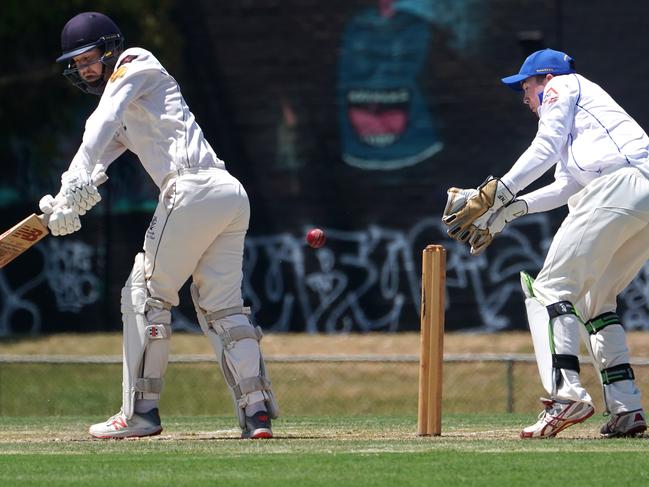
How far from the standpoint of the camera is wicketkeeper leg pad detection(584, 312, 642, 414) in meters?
7.62

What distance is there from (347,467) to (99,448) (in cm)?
147

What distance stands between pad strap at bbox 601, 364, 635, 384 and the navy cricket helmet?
3.06m

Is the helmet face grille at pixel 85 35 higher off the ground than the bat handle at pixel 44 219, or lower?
higher

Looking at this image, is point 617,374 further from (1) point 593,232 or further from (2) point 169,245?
(2) point 169,245

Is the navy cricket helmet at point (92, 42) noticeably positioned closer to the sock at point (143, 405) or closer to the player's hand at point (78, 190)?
the player's hand at point (78, 190)

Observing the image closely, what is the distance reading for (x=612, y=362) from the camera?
7754 mm

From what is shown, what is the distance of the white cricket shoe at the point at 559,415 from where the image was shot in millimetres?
7371

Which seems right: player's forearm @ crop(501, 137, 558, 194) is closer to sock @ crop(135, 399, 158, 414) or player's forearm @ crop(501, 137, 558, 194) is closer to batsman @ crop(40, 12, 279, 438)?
batsman @ crop(40, 12, 279, 438)

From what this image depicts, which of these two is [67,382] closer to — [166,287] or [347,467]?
[166,287]

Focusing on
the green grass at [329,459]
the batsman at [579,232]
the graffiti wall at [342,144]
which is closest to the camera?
the green grass at [329,459]

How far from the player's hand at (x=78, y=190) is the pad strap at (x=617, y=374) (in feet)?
9.08

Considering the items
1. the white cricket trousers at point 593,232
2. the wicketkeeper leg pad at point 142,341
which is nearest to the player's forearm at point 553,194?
Result: the white cricket trousers at point 593,232

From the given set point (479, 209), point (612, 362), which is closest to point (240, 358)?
point (479, 209)

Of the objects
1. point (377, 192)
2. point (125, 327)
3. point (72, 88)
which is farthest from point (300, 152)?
point (125, 327)
